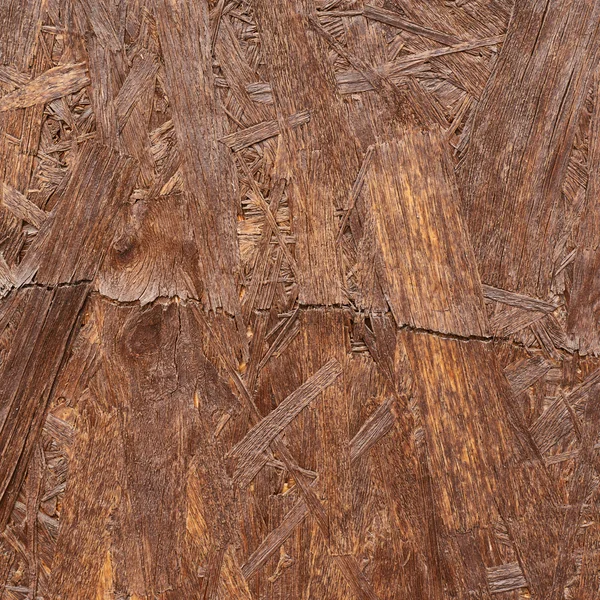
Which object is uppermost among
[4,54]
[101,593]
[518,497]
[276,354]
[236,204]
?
[4,54]

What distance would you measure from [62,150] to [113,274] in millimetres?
212

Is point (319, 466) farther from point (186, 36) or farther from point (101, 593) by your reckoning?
point (186, 36)

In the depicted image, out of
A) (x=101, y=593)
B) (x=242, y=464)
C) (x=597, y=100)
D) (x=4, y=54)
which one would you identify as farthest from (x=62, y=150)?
(x=597, y=100)

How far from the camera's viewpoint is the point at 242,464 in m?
0.89

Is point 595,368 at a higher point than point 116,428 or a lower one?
higher

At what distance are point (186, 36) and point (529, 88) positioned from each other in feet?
1.77

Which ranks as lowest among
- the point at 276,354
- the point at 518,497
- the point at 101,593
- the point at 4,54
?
the point at 101,593

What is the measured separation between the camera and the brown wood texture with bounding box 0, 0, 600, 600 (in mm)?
881

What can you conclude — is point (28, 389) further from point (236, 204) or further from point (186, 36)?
point (186, 36)

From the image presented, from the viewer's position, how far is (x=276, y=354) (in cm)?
89

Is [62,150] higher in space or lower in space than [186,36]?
lower

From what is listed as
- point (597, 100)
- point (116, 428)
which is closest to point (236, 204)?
point (116, 428)

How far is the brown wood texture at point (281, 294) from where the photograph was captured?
0.88m

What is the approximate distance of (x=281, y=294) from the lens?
2.94 feet
